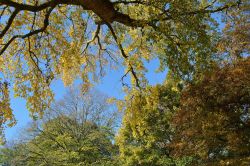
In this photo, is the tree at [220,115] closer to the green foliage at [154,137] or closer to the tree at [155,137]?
the tree at [155,137]

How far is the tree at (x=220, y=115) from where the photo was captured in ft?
51.6

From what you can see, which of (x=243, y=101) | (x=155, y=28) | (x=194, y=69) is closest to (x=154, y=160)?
(x=243, y=101)

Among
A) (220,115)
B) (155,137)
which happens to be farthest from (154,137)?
(220,115)

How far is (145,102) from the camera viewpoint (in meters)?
15.2

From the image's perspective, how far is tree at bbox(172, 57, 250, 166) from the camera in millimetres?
15716

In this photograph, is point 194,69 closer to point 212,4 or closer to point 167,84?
point 212,4

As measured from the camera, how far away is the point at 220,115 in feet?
51.9

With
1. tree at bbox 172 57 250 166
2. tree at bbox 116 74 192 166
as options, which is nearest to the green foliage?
tree at bbox 116 74 192 166

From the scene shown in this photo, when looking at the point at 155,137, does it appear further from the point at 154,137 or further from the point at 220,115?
the point at 220,115

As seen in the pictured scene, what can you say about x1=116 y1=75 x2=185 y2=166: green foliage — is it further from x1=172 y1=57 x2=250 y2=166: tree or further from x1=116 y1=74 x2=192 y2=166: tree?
x1=172 y1=57 x2=250 y2=166: tree

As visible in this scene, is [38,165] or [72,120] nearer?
[38,165]

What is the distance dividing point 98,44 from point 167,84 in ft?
29.0

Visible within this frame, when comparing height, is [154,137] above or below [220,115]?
above

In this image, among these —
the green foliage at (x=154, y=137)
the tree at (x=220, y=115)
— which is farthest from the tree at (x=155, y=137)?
the tree at (x=220, y=115)
